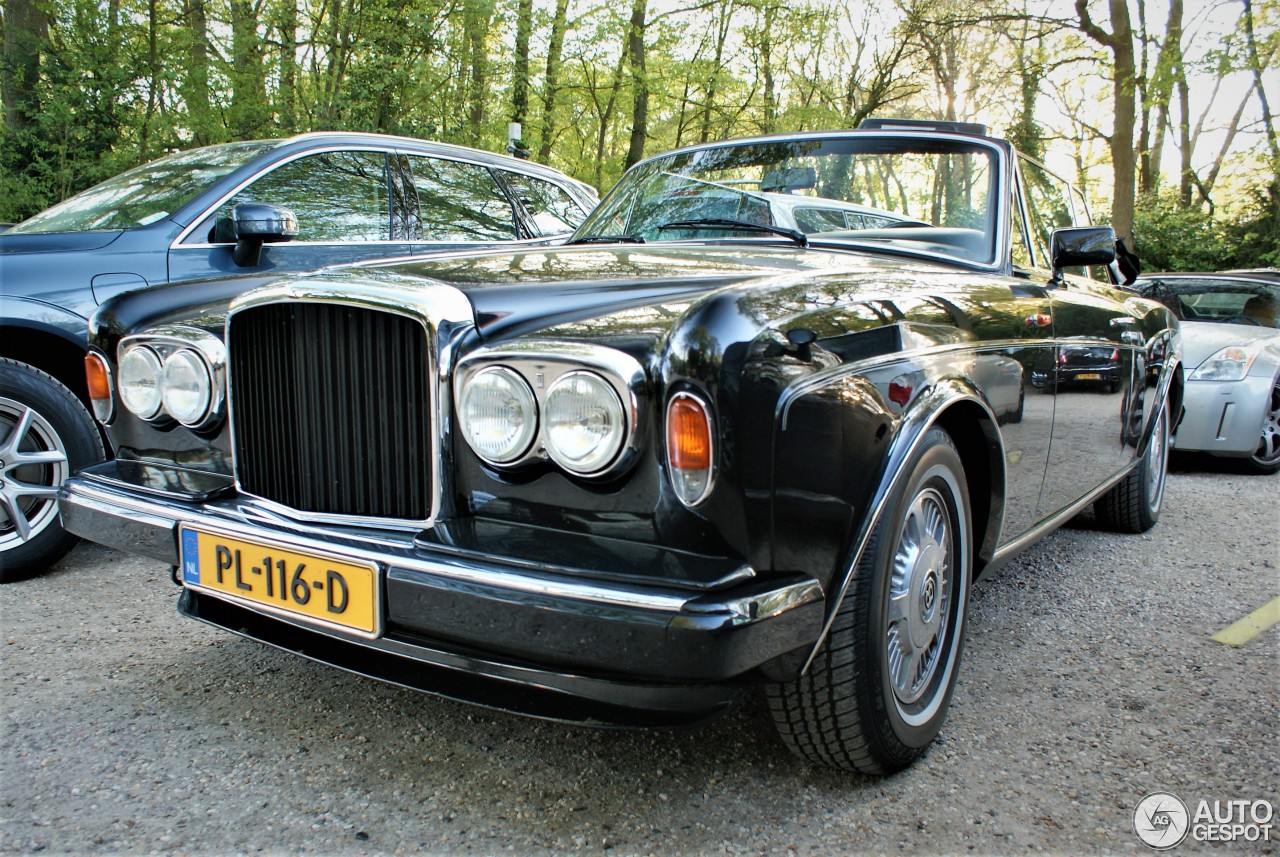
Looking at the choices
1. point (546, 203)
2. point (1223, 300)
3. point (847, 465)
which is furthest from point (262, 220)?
point (1223, 300)

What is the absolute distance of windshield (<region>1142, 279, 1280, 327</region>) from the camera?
7.00 meters

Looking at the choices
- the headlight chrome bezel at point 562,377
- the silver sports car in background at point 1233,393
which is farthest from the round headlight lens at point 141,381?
the silver sports car in background at point 1233,393

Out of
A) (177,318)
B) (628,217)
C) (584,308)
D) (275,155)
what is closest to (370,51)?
(275,155)

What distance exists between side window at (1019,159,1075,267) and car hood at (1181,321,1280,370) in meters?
2.81

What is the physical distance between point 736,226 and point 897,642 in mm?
1527

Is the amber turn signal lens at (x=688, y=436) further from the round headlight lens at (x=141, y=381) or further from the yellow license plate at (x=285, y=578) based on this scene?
the round headlight lens at (x=141, y=381)

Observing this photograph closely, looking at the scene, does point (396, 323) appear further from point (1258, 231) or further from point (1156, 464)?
point (1258, 231)

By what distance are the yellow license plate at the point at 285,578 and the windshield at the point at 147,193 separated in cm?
247

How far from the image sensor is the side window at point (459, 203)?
489cm

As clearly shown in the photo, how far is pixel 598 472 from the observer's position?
→ 171 cm

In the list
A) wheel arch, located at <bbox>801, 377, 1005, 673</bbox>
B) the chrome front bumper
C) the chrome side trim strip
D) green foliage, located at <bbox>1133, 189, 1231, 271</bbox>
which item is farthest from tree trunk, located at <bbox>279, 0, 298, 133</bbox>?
green foliage, located at <bbox>1133, 189, 1231, 271</bbox>

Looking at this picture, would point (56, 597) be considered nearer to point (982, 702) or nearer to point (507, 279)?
point (507, 279)

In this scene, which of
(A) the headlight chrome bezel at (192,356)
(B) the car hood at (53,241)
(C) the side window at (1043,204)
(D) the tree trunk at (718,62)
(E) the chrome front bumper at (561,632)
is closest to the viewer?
(E) the chrome front bumper at (561,632)

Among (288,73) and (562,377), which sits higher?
(288,73)
